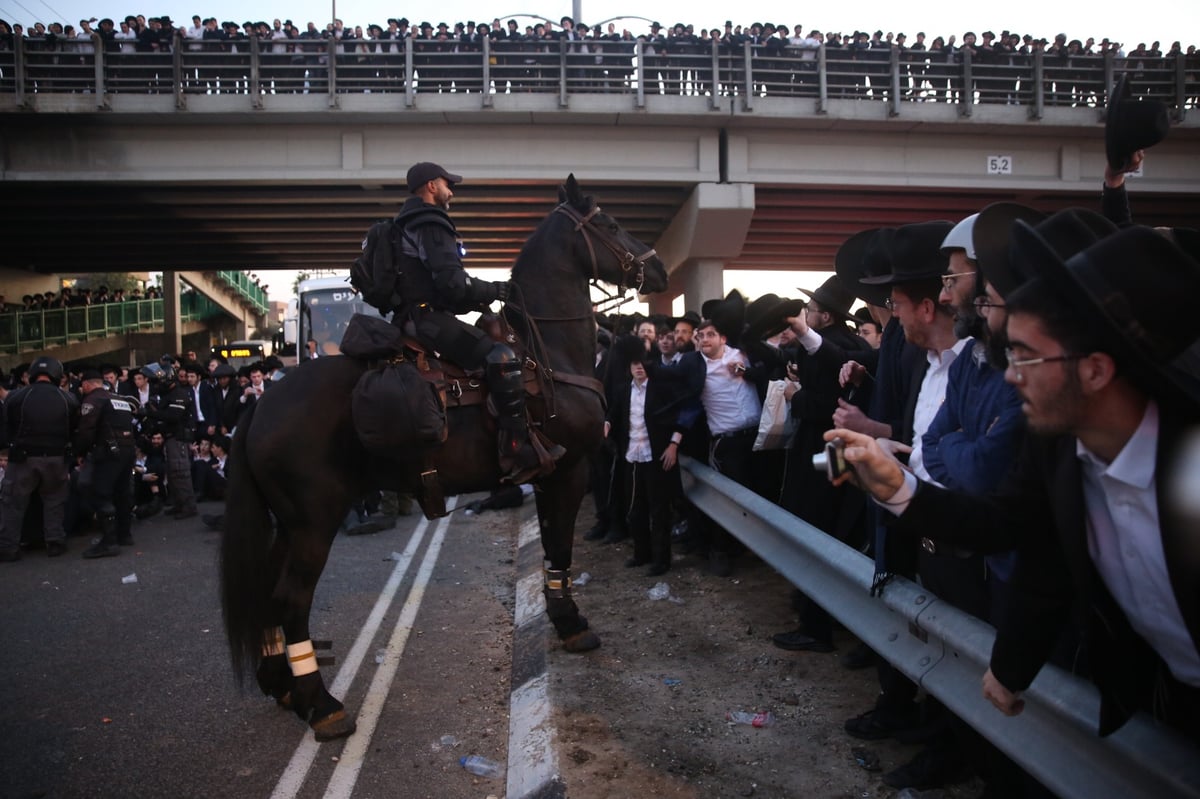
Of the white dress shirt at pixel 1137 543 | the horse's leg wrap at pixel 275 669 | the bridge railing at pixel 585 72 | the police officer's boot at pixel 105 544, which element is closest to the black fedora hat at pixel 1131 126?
the white dress shirt at pixel 1137 543

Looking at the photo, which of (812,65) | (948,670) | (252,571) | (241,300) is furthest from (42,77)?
(241,300)

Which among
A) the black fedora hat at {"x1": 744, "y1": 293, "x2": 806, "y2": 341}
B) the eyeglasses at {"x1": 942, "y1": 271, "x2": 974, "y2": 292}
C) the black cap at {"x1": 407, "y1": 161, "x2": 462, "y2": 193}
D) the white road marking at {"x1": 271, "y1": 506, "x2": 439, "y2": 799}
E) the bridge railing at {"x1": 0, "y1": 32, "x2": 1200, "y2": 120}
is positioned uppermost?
the bridge railing at {"x1": 0, "y1": 32, "x2": 1200, "y2": 120}

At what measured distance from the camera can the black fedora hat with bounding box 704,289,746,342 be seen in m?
7.85

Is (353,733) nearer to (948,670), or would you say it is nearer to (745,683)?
(745,683)

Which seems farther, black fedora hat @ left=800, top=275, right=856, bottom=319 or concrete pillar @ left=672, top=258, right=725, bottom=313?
concrete pillar @ left=672, top=258, right=725, bottom=313

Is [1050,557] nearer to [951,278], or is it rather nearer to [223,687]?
[951,278]

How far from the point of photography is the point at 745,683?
498cm

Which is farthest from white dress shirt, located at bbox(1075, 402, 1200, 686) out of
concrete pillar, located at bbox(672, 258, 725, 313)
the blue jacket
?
concrete pillar, located at bbox(672, 258, 725, 313)

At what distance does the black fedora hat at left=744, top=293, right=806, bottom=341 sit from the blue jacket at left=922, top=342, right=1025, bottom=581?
6.65 ft

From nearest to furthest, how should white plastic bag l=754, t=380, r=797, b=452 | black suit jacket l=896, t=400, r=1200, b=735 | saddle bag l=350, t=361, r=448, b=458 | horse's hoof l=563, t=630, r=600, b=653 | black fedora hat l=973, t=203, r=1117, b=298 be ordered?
black suit jacket l=896, t=400, r=1200, b=735 < black fedora hat l=973, t=203, r=1117, b=298 < saddle bag l=350, t=361, r=448, b=458 < horse's hoof l=563, t=630, r=600, b=653 < white plastic bag l=754, t=380, r=797, b=452

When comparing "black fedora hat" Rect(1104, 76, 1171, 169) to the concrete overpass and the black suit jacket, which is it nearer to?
the black suit jacket

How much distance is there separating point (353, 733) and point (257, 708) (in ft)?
2.73

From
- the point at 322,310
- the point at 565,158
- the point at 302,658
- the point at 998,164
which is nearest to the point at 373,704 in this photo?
the point at 302,658

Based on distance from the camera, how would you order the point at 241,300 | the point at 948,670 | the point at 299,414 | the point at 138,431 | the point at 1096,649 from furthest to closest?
the point at 241,300, the point at 138,431, the point at 299,414, the point at 948,670, the point at 1096,649
